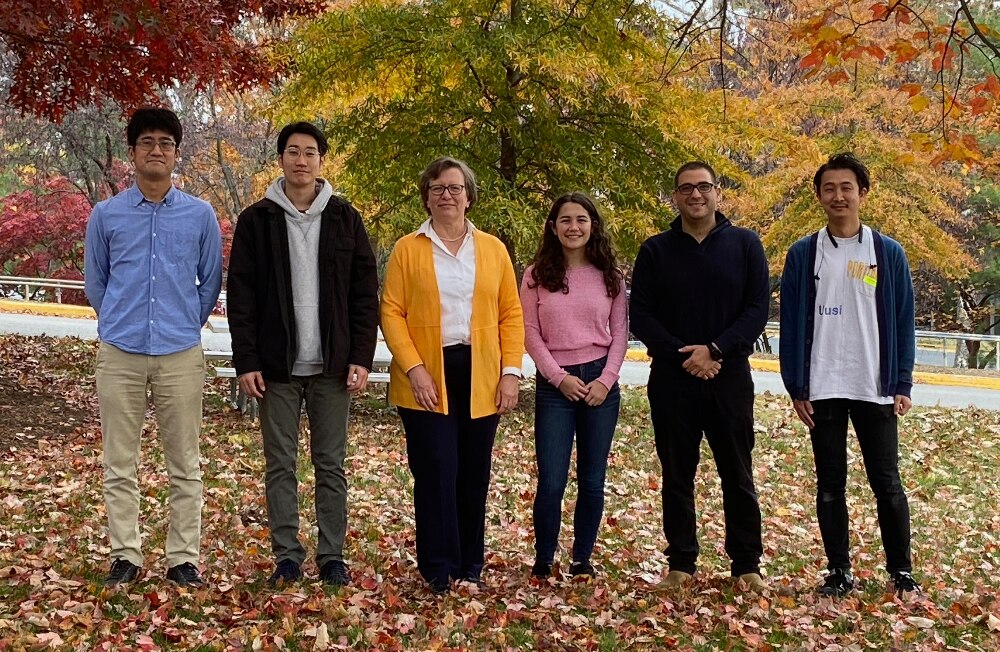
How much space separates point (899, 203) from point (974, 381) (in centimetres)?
351

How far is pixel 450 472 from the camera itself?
17.1ft

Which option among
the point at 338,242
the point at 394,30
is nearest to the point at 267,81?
the point at 394,30

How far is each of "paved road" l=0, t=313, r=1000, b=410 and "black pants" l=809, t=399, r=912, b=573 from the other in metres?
7.48

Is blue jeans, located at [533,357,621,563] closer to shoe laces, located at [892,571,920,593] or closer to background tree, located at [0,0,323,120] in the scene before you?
shoe laces, located at [892,571,920,593]

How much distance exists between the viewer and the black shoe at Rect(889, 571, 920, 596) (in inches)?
213

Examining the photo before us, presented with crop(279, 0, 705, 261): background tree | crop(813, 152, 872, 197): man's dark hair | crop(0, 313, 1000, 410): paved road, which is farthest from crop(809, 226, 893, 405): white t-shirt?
crop(0, 313, 1000, 410): paved road

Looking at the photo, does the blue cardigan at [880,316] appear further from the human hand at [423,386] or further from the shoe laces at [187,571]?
the shoe laces at [187,571]

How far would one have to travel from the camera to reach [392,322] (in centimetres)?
517

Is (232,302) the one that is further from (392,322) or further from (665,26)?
(665,26)

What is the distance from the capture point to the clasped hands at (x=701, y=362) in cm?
517

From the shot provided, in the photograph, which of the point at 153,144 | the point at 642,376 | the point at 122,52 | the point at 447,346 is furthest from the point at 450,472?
the point at 642,376

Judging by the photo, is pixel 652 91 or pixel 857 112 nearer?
pixel 652 91

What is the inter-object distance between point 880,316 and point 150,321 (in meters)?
3.57

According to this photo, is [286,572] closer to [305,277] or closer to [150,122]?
[305,277]
